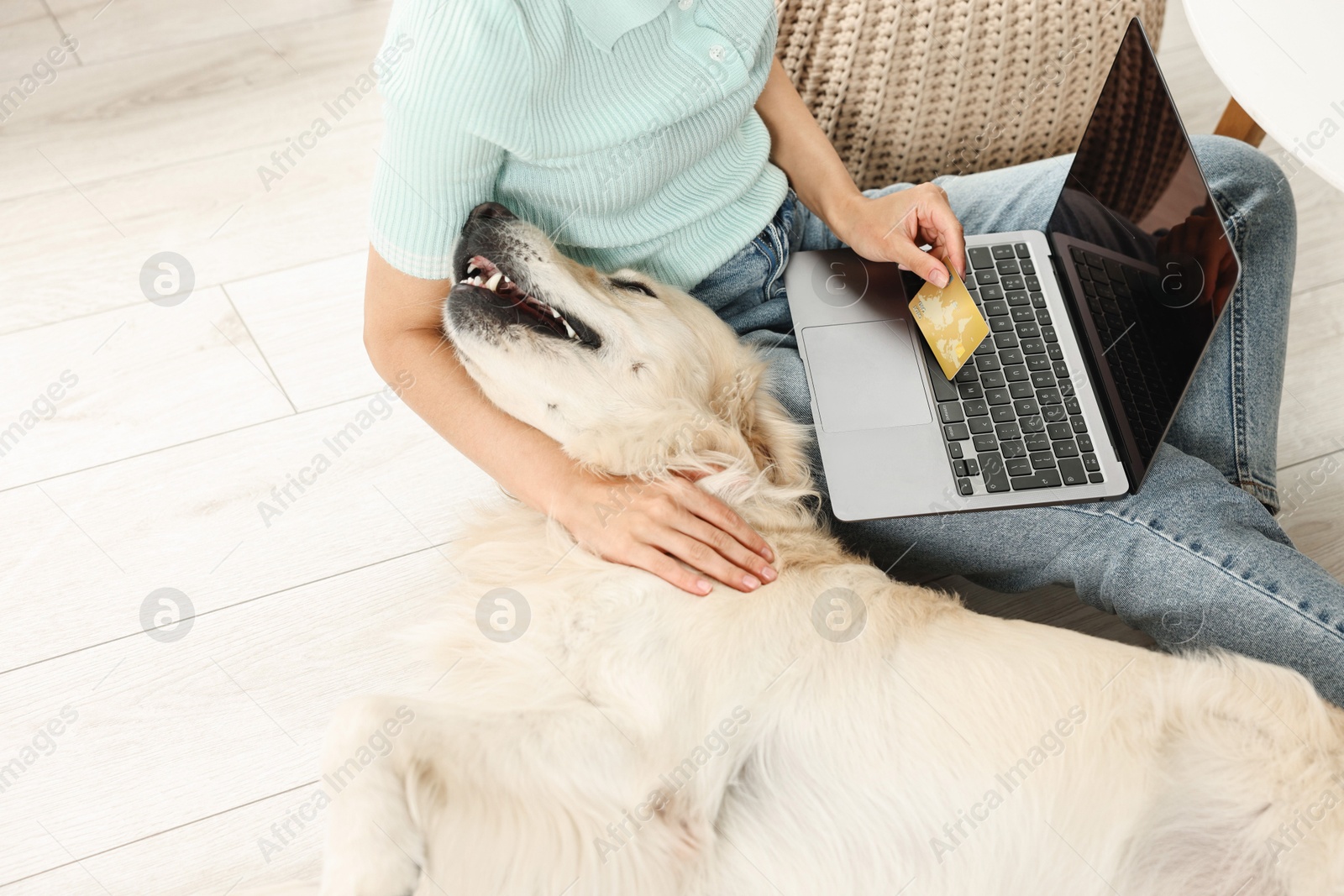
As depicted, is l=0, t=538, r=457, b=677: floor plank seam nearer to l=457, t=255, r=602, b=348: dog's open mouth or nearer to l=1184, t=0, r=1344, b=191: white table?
l=457, t=255, r=602, b=348: dog's open mouth

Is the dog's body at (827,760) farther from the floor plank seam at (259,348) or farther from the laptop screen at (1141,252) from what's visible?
the floor plank seam at (259,348)

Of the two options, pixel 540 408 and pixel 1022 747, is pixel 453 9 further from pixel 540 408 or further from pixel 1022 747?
pixel 1022 747

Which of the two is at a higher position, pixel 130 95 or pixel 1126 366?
pixel 1126 366

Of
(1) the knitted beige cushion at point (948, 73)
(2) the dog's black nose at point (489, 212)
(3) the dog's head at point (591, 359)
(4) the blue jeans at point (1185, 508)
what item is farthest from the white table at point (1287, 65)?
→ (2) the dog's black nose at point (489, 212)

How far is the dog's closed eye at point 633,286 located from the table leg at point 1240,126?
1641 mm

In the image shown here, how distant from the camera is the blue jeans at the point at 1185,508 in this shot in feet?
4.17

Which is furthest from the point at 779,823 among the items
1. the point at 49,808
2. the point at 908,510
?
the point at 49,808

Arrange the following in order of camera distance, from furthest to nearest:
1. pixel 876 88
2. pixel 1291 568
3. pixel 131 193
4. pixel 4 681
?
pixel 131 193 → pixel 876 88 → pixel 4 681 → pixel 1291 568

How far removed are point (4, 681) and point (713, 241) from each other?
1514 millimetres

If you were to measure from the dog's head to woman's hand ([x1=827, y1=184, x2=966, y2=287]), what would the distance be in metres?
0.34

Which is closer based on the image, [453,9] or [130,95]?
[453,9]

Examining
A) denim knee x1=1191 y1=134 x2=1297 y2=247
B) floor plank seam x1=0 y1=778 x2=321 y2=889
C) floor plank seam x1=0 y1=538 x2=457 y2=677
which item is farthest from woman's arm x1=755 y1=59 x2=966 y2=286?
floor plank seam x1=0 y1=778 x2=321 y2=889

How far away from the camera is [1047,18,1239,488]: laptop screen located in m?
1.19

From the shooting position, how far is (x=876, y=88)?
6.19 feet
